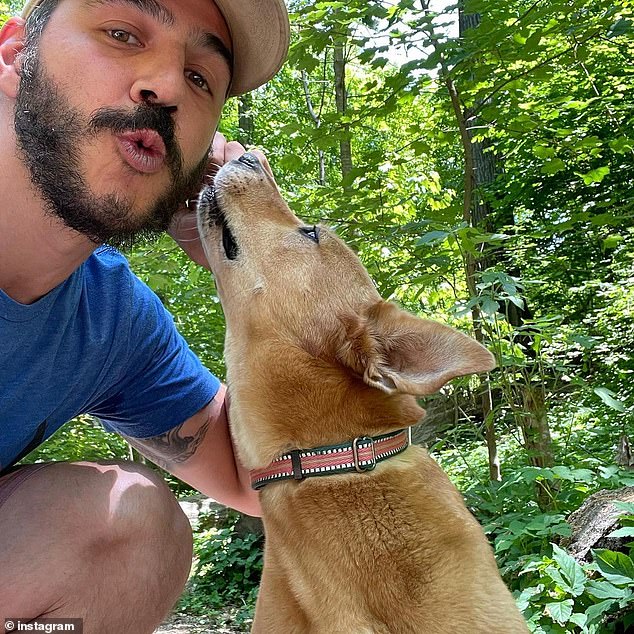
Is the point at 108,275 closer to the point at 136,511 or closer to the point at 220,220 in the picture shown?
the point at 220,220

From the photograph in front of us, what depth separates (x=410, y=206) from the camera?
18.2ft

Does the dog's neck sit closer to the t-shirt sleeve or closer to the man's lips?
the t-shirt sleeve

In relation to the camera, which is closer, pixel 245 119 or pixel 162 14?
pixel 162 14

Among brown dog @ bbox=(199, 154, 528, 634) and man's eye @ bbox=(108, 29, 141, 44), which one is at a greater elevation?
man's eye @ bbox=(108, 29, 141, 44)

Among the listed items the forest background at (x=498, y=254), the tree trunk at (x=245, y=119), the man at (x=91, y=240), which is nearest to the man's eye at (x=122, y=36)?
the man at (x=91, y=240)

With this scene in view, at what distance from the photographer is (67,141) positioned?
7.03 ft

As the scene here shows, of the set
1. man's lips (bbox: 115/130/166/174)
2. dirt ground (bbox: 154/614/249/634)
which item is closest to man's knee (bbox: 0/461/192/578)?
man's lips (bbox: 115/130/166/174)

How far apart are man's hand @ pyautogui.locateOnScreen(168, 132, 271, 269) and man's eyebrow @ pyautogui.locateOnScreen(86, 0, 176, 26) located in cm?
73

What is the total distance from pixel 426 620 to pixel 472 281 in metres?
3.25

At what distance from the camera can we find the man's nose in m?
2.12

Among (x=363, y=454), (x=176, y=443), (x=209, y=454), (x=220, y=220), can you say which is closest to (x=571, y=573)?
(x=363, y=454)

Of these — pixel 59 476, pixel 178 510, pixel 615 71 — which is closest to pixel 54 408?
pixel 59 476

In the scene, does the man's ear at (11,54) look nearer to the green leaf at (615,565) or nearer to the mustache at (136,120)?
the mustache at (136,120)

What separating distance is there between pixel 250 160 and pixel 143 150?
2.33 feet
